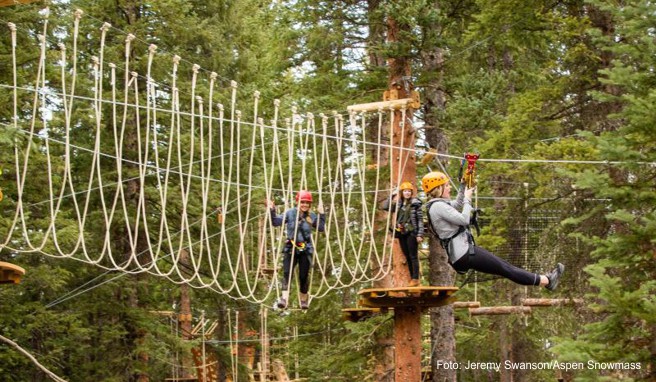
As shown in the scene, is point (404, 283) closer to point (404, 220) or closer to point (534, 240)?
point (404, 220)

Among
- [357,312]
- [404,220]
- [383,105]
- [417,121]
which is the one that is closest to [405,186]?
[404,220]

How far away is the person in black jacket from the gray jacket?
1623 mm

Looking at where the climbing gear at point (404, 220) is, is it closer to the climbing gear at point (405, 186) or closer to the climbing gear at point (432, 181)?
the climbing gear at point (405, 186)

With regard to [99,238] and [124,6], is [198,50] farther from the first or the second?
[99,238]

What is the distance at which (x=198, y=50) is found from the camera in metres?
19.0

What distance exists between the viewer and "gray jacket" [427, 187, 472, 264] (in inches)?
405

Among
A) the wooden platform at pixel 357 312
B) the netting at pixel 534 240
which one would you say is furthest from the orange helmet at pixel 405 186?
the netting at pixel 534 240

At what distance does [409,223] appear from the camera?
12.5m

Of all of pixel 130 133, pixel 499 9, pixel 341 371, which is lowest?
pixel 341 371

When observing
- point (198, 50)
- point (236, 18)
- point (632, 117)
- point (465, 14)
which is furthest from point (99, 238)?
point (632, 117)

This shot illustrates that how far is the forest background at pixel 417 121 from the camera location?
1420 cm

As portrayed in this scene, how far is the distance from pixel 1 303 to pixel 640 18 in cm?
993

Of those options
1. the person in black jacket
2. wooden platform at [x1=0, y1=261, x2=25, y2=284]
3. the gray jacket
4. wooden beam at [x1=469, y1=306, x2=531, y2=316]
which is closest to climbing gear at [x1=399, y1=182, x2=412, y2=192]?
the person in black jacket

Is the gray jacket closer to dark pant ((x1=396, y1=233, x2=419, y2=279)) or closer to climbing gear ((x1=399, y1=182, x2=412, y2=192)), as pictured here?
climbing gear ((x1=399, y1=182, x2=412, y2=192))
